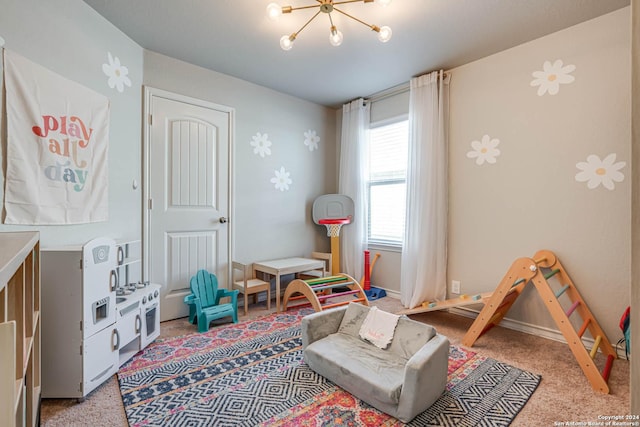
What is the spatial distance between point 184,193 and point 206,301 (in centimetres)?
106

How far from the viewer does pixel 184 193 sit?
297cm

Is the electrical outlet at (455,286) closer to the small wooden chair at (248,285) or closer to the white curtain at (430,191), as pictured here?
the white curtain at (430,191)

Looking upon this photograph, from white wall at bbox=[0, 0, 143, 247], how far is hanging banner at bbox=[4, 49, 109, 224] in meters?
0.07

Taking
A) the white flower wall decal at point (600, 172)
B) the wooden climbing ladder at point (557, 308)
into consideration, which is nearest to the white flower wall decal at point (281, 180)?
the wooden climbing ladder at point (557, 308)

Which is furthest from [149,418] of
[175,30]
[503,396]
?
[175,30]

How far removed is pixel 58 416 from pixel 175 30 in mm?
2671

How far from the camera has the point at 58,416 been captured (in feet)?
5.19

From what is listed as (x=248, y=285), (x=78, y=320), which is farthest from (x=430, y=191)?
(x=78, y=320)

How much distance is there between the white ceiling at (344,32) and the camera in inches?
84.5

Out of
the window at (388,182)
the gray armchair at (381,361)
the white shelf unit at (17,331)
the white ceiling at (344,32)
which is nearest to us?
the white shelf unit at (17,331)

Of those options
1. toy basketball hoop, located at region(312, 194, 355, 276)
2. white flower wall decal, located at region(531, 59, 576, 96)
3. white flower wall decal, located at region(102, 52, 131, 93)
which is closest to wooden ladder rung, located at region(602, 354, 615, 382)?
white flower wall decal, located at region(531, 59, 576, 96)

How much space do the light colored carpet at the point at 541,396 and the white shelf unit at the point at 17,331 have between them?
1.30ft

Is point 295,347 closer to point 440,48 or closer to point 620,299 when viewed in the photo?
point 620,299

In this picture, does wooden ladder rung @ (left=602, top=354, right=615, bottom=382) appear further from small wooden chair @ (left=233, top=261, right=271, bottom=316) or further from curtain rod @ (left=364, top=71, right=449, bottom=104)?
curtain rod @ (left=364, top=71, right=449, bottom=104)
